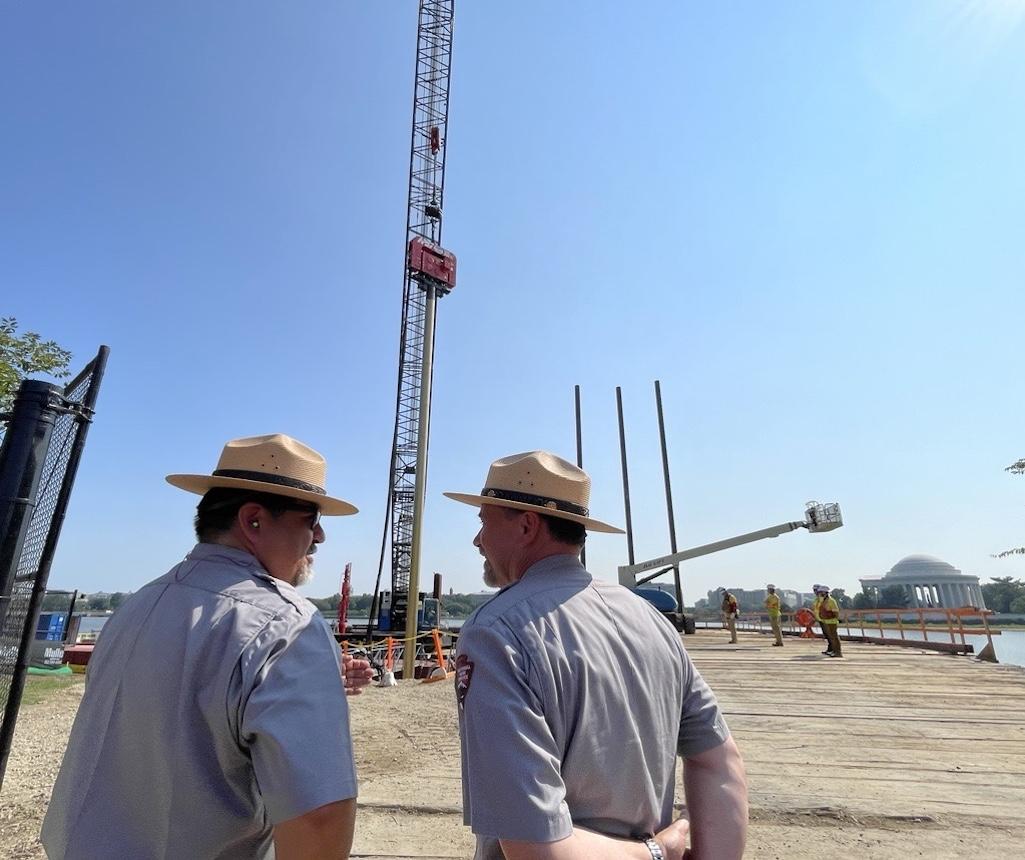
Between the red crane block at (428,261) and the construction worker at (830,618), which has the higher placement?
the red crane block at (428,261)

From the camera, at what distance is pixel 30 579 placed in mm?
3396

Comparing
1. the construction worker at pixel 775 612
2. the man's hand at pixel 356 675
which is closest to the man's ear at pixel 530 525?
A: the man's hand at pixel 356 675

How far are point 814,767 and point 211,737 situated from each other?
5.11 m

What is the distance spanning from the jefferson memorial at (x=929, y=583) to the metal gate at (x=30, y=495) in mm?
77001

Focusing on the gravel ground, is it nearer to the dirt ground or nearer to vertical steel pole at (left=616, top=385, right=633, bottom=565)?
the dirt ground

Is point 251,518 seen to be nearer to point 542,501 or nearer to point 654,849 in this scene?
point 542,501

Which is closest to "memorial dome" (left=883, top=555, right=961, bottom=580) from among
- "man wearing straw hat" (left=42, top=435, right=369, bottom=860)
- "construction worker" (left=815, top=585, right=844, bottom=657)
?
"construction worker" (left=815, top=585, right=844, bottom=657)

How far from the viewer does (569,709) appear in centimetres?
133

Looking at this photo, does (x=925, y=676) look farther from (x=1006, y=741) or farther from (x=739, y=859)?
(x=739, y=859)

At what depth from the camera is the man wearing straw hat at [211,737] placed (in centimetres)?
120

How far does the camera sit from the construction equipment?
19531mm

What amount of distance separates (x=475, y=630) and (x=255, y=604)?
53 centimetres

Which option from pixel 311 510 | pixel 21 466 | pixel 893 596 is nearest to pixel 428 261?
pixel 21 466

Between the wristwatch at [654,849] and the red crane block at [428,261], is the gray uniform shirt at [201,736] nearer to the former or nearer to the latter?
the wristwatch at [654,849]
